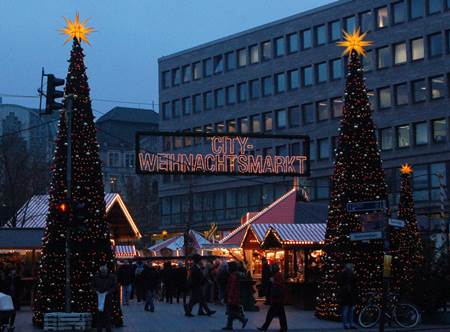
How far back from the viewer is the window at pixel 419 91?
63.0 meters

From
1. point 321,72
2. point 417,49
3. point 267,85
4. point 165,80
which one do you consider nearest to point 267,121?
point 267,85

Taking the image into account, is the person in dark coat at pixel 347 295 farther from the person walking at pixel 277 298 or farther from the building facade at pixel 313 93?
the building facade at pixel 313 93

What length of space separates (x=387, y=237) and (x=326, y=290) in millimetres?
4659

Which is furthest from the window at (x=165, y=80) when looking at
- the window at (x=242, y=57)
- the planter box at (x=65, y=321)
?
the planter box at (x=65, y=321)

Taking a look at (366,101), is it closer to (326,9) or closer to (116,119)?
(326,9)

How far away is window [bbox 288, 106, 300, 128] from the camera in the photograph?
72.9m

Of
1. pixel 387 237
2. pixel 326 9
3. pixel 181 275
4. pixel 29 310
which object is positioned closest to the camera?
pixel 387 237

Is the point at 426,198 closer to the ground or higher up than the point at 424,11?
closer to the ground

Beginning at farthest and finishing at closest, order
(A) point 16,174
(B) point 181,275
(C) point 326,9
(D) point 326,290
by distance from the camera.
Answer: (C) point 326,9, (A) point 16,174, (B) point 181,275, (D) point 326,290

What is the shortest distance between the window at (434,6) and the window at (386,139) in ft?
29.1

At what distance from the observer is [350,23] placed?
6812 centimetres

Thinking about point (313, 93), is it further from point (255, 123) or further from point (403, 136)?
point (403, 136)

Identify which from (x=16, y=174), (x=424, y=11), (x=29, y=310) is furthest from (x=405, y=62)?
(x=29, y=310)

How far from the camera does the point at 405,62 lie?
64.1 meters
